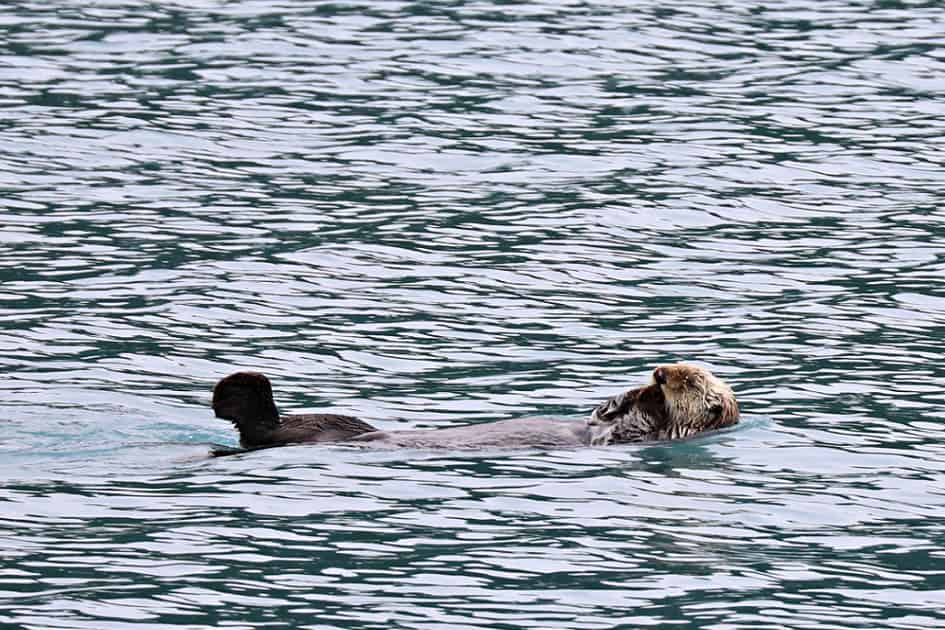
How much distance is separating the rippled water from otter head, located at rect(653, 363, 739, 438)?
3.9 inches

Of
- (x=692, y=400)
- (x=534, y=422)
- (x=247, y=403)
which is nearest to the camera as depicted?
(x=247, y=403)

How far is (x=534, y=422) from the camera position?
772 centimetres

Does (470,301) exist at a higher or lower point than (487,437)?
lower

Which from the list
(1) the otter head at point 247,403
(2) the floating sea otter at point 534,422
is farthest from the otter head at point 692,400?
(1) the otter head at point 247,403

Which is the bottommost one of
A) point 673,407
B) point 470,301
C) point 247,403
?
point 470,301

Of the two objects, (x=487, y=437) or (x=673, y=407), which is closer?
(x=487, y=437)

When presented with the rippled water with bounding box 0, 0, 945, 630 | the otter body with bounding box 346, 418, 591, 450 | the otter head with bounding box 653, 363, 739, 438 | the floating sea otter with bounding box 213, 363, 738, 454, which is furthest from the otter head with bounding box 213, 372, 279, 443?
the otter head with bounding box 653, 363, 739, 438

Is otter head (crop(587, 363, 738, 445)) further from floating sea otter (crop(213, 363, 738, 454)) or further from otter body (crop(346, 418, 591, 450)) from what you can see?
otter body (crop(346, 418, 591, 450))

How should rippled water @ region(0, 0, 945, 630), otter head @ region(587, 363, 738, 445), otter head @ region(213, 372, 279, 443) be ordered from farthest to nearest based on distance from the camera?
1. otter head @ region(587, 363, 738, 445)
2. otter head @ region(213, 372, 279, 443)
3. rippled water @ region(0, 0, 945, 630)

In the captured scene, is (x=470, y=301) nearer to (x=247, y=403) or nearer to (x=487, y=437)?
(x=487, y=437)

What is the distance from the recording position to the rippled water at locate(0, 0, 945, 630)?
20.3 ft

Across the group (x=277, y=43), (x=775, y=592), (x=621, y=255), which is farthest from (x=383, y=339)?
(x=277, y=43)

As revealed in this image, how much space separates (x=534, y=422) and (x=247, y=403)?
115 centimetres

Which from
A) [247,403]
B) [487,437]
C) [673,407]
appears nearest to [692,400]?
[673,407]
